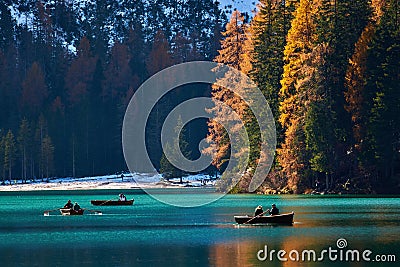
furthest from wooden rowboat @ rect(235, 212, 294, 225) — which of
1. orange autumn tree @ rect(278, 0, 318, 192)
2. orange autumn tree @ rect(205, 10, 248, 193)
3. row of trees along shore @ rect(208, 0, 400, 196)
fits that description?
orange autumn tree @ rect(205, 10, 248, 193)

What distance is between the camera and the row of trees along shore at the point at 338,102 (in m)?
81.1

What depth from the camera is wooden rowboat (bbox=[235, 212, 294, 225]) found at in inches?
2055

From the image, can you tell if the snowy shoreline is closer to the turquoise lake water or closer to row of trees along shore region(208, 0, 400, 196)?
row of trees along shore region(208, 0, 400, 196)

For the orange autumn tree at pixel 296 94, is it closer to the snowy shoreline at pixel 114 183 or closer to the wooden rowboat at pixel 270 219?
the wooden rowboat at pixel 270 219

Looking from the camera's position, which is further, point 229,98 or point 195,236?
point 229,98

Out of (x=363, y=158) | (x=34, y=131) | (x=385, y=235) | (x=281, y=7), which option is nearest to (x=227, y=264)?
(x=385, y=235)

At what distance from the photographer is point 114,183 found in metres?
139

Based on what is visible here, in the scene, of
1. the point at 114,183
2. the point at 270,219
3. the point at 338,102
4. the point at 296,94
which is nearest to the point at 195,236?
the point at 270,219

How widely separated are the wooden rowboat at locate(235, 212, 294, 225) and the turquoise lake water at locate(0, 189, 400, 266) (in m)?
0.48

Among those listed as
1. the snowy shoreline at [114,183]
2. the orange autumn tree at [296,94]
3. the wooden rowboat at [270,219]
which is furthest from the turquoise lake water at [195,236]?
the snowy shoreline at [114,183]

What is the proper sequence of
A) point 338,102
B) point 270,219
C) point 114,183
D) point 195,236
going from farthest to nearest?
point 114,183 → point 338,102 → point 270,219 → point 195,236

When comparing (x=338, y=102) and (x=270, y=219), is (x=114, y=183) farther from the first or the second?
(x=270, y=219)

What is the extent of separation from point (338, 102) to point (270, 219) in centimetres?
3466

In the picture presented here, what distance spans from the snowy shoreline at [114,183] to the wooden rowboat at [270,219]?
74.8 meters
